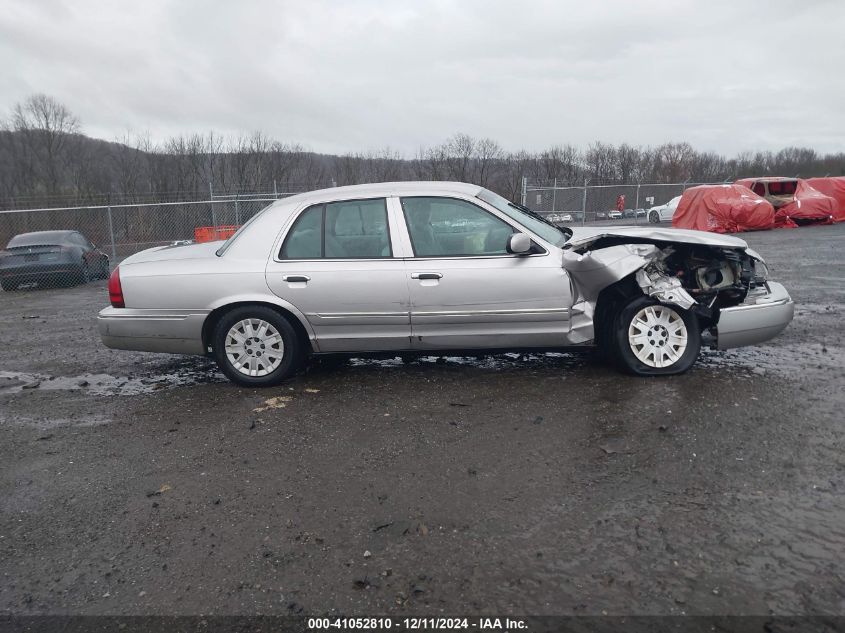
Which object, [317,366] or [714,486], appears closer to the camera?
[714,486]

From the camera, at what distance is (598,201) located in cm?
2662

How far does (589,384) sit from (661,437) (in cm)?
111

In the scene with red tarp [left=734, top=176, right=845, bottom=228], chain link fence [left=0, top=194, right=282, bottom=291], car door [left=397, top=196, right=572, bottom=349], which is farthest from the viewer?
red tarp [left=734, top=176, right=845, bottom=228]

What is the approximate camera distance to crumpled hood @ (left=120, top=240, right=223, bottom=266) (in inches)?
217

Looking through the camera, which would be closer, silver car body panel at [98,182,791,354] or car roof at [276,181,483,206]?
silver car body panel at [98,182,791,354]

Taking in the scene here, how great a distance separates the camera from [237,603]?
2.53m

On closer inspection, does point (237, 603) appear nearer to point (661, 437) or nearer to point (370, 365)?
point (661, 437)

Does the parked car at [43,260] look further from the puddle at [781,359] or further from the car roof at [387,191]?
the puddle at [781,359]

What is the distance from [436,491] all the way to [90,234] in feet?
60.5

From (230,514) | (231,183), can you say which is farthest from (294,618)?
(231,183)

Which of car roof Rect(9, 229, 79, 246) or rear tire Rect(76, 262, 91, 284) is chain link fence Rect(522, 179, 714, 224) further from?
car roof Rect(9, 229, 79, 246)

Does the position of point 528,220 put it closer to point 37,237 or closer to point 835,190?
point 37,237

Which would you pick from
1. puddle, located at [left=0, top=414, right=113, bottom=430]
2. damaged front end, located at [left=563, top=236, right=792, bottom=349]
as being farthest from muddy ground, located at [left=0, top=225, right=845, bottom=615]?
damaged front end, located at [left=563, top=236, right=792, bottom=349]

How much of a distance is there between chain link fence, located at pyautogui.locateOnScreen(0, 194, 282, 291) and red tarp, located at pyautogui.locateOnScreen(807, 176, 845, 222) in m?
19.8
